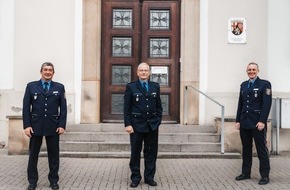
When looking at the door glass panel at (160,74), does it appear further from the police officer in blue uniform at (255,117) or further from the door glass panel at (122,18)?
the police officer in blue uniform at (255,117)

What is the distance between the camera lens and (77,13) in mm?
11008

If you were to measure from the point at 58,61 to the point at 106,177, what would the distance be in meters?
3.85

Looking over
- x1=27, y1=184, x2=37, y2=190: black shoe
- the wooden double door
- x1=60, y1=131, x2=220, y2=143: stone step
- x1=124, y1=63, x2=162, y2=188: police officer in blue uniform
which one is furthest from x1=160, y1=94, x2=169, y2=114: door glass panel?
x1=27, y1=184, x2=37, y2=190: black shoe

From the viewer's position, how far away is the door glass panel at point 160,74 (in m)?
11.4

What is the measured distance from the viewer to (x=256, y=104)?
25.0ft

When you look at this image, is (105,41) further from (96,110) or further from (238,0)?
(238,0)

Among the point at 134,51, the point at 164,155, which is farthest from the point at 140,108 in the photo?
the point at 134,51

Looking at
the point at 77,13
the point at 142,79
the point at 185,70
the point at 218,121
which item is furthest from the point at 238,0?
the point at 142,79

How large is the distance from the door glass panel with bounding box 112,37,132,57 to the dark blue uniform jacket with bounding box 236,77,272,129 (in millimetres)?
4310

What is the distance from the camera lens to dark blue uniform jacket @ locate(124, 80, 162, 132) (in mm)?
7270

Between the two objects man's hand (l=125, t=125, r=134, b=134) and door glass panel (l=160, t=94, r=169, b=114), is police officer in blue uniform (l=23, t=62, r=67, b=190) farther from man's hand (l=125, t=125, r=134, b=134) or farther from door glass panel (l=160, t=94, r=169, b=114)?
door glass panel (l=160, t=94, r=169, b=114)

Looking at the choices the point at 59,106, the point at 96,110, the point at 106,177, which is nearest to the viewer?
the point at 59,106

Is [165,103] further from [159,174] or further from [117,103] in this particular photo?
[159,174]

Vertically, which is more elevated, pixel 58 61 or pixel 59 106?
pixel 58 61
